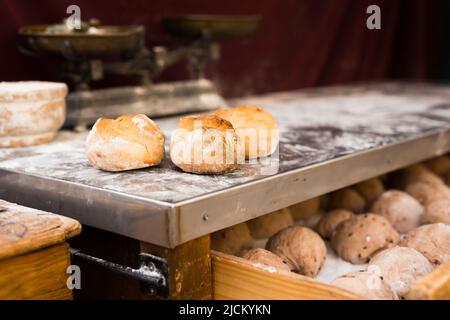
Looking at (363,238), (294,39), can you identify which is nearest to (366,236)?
(363,238)

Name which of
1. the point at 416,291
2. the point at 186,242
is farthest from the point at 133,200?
the point at 416,291

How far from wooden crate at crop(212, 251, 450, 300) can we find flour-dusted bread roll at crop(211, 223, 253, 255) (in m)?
0.36

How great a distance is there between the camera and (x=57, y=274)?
1.61 meters

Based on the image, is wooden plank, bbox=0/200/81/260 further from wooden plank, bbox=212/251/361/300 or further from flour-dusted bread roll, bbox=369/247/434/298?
flour-dusted bread roll, bbox=369/247/434/298

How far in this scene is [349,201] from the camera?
2.61 meters

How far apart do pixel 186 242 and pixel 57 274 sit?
1.14 feet

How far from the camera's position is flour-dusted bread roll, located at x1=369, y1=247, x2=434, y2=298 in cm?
177

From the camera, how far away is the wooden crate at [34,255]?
1492mm

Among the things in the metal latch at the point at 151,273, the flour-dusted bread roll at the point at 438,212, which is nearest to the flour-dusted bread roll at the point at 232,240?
the metal latch at the point at 151,273

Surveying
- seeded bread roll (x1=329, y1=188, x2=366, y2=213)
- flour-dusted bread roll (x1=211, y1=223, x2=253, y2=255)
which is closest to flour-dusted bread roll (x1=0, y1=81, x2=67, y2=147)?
flour-dusted bread roll (x1=211, y1=223, x2=253, y2=255)

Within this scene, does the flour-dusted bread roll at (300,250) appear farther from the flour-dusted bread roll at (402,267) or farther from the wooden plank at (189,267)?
the wooden plank at (189,267)

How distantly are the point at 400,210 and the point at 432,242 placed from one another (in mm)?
405
